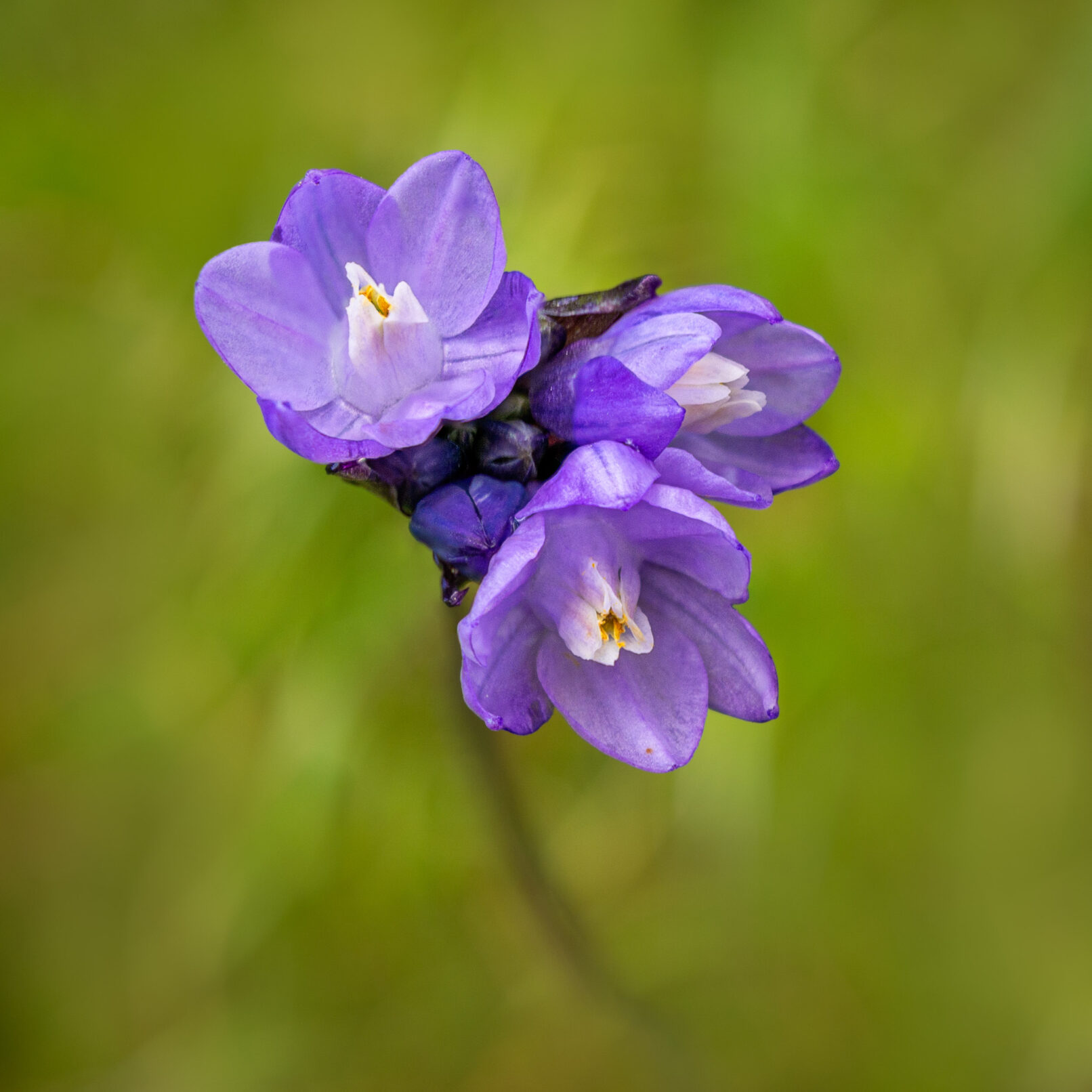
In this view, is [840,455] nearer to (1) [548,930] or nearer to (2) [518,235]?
(2) [518,235]

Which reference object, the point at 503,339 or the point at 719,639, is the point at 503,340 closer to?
the point at 503,339

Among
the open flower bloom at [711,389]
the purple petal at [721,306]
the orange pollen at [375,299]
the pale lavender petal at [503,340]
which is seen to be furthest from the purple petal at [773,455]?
the orange pollen at [375,299]

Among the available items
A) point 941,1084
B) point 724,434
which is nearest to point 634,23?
point 724,434

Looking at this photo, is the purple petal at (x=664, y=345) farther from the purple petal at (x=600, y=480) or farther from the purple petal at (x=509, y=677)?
the purple petal at (x=509, y=677)

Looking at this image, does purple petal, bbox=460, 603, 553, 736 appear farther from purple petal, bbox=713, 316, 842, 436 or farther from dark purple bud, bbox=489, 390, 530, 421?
purple petal, bbox=713, 316, 842, 436

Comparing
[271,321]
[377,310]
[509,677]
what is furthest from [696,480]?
[271,321]

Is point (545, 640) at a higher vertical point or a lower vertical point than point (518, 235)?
lower
